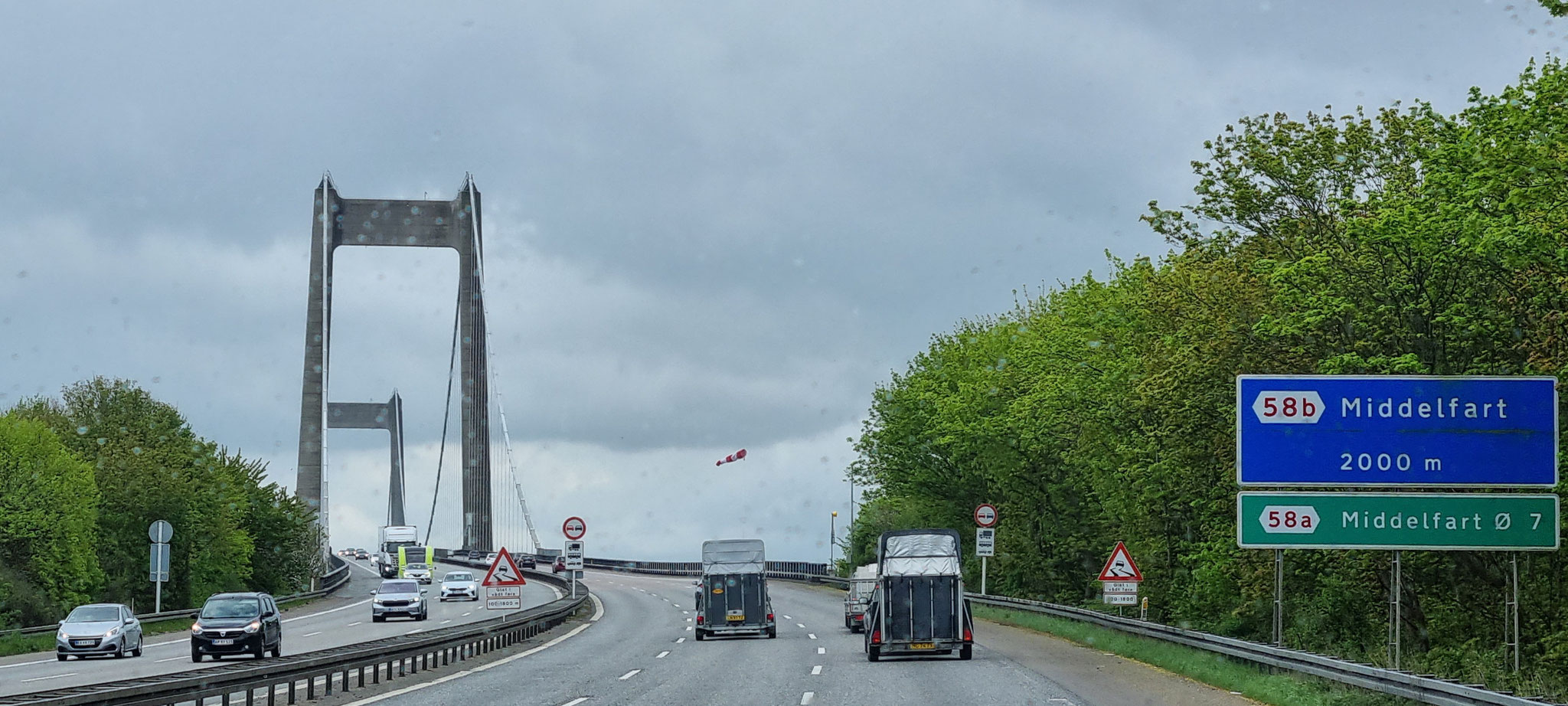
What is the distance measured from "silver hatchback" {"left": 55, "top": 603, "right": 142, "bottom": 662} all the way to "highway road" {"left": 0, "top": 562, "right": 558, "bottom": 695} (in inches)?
10.6

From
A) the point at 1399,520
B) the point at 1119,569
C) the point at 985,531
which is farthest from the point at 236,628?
the point at 985,531

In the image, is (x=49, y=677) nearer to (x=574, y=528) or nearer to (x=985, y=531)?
(x=574, y=528)

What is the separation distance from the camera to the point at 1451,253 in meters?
28.3

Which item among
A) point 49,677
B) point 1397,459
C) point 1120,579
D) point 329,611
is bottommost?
point 329,611

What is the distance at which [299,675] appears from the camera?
842 inches

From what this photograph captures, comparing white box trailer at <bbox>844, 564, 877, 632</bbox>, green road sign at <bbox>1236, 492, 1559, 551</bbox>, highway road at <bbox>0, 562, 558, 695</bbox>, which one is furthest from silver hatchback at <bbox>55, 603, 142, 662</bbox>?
green road sign at <bbox>1236, 492, 1559, 551</bbox>

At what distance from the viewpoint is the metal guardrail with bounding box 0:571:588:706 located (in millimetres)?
16672

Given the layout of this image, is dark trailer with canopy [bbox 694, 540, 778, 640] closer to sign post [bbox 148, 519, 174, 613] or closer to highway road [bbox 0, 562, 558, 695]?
highway road [bbox 0, 562, 558, 695]

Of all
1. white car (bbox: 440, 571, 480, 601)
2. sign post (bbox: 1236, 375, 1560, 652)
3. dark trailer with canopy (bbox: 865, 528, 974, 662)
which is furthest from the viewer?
white car (bbox: 440, 571, 480, 601)

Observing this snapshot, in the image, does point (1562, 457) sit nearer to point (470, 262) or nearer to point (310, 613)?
A: point (310, 613)

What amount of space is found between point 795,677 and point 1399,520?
990 cm

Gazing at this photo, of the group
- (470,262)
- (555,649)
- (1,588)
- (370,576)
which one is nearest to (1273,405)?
(555,649)

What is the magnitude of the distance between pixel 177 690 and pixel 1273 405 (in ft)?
49.7

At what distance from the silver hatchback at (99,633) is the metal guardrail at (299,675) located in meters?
8.20
